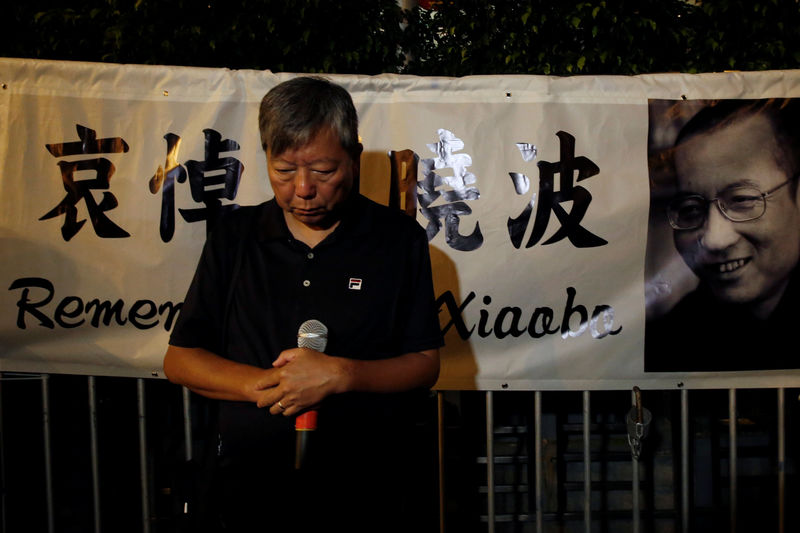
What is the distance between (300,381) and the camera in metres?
1.72

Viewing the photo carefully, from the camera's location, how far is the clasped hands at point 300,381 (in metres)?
1.72

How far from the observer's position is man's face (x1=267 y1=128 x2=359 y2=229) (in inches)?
73.0

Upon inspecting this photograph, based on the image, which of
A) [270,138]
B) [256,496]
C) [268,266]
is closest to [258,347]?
[268,266]

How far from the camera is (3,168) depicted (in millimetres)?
3270

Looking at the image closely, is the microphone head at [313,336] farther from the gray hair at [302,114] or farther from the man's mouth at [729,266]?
the man's mouth at [729,266]

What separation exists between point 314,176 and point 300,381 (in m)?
0.56

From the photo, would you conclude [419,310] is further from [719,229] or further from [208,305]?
[719,229]

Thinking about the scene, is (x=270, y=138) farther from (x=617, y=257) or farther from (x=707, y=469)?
(x=707, y=469)

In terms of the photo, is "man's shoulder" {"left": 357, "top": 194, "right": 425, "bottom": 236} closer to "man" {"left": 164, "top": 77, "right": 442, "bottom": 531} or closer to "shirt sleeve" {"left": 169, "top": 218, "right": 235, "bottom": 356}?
"man" {"left": 164, "top": 77, "right": 442, "bottom": 531}

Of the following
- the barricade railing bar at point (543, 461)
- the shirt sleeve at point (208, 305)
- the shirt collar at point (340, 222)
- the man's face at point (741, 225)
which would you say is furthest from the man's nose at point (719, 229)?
the shirt sleeve at point (208, 305)

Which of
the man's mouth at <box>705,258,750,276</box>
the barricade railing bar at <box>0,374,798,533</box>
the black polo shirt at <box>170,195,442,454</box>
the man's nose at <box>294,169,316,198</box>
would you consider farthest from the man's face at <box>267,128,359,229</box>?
the barricade railing bar at <box>0,374,798,533</box>

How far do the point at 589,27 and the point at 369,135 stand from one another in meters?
1.85

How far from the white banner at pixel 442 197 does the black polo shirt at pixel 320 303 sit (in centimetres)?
124

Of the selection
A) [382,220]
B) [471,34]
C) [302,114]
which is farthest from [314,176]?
[471,34]
